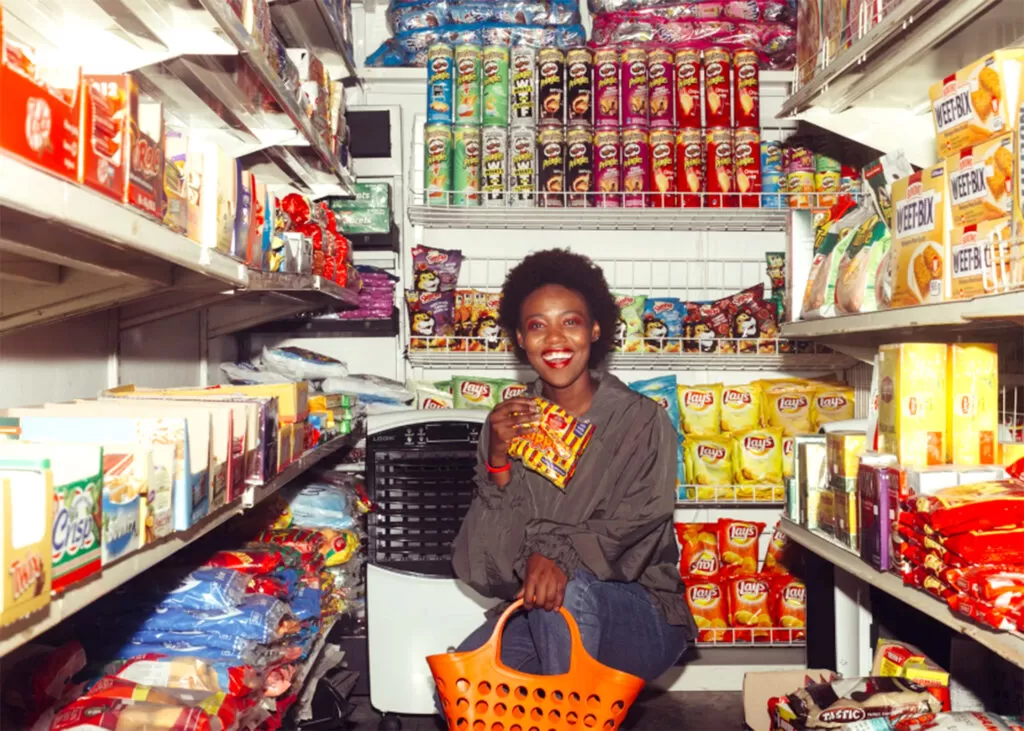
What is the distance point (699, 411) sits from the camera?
3.97 meters

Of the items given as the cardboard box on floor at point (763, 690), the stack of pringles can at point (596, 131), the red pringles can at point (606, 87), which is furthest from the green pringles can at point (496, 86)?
the cardboard box on floor at point (763, 690)

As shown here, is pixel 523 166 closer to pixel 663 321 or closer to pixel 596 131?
pixel 596 131

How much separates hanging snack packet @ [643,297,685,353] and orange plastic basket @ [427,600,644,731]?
6.64ft

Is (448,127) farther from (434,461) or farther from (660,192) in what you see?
(434,461)

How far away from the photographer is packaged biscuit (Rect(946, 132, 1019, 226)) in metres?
1.59

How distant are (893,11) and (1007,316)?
3.03 feet

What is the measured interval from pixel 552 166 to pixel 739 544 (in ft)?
5.70

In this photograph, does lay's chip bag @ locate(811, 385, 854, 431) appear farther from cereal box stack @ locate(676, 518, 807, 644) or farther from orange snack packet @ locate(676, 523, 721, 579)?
orange snack packet @ locate(676, 523, 721, 579)

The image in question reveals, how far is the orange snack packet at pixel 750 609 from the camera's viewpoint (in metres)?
3.73

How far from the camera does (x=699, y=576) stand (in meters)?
3.82

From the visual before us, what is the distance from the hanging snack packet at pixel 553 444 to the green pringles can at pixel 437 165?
1405mm

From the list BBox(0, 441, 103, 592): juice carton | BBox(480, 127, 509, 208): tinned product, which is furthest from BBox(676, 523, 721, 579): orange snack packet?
BBox(0, 441, 103, 592): juice carton

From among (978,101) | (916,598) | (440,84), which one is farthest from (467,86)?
(916,598)

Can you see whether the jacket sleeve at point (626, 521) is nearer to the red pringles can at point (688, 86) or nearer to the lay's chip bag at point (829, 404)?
the lay's chip bag at point (829, 404)
